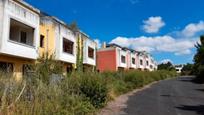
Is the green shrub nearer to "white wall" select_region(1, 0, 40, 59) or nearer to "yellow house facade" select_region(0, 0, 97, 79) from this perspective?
"yellow house facade" select_region(0, 0, 97, 79)

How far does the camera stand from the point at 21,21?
1947 cm

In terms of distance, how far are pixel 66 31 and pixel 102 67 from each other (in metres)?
24.3

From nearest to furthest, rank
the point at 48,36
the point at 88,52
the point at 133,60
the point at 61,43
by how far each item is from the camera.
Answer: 1. the point at 48,36
2. the point at 61,43
3. the point at 88,52
4. the point at 133,60

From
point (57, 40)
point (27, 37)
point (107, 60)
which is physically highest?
point (57, 40)

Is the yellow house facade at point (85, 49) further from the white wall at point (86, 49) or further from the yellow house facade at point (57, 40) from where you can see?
the yellow house facade at point (57, 40)

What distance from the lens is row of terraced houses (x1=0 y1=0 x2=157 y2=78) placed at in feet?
58.7

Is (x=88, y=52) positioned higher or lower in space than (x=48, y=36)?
lower

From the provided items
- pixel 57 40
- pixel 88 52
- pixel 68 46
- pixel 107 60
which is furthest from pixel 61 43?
pixel 107 60

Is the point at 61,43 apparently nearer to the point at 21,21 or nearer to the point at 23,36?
the point at 23,36

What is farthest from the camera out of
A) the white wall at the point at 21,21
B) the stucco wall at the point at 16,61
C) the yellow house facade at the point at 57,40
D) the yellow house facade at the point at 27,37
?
the yellow house facade at the point at 57,40

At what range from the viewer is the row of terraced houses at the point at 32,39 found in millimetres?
17900

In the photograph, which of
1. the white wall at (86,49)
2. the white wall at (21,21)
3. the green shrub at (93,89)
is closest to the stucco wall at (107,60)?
the white wall at (86,49)

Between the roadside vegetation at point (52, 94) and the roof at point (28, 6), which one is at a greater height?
the roof at point (28, 6)

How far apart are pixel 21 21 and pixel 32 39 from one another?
8.26ft
